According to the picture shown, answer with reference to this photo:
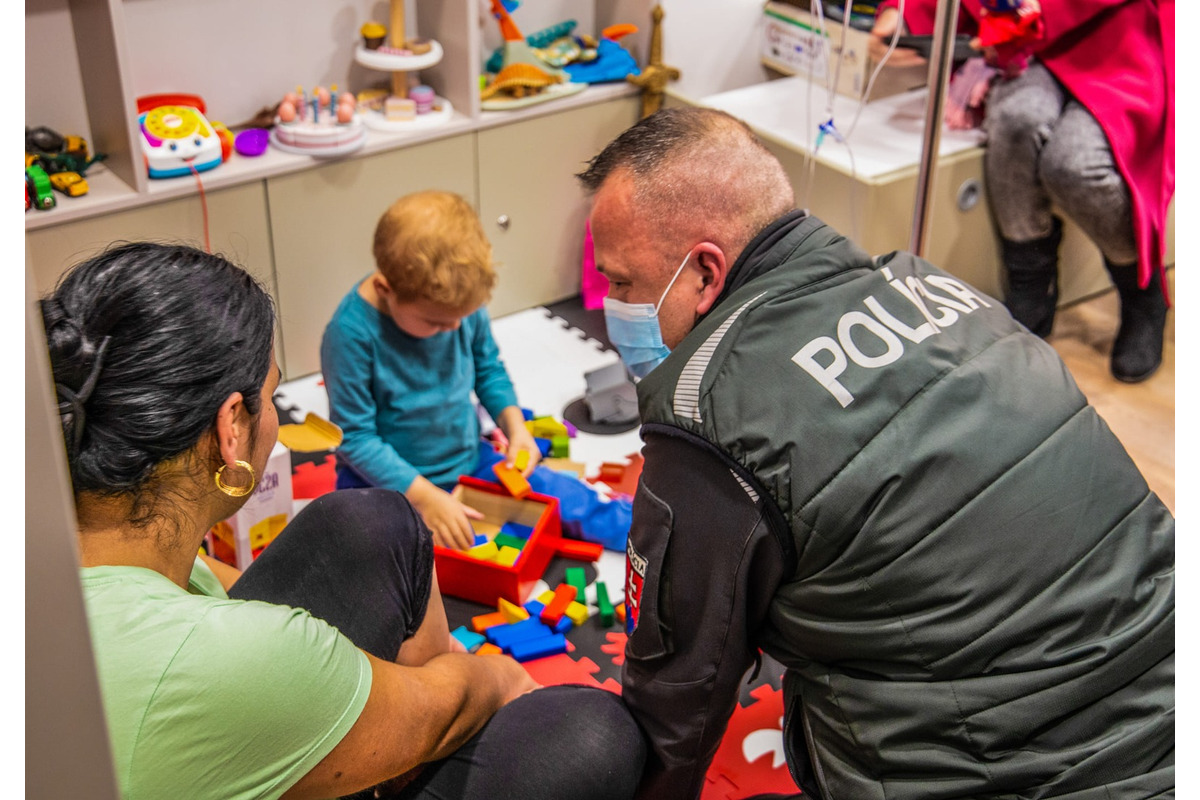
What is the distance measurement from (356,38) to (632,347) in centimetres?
148

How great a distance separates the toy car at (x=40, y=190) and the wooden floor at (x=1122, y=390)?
2.16 meters

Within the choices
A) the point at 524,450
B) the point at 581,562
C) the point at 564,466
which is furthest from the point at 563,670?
the point at 564,466

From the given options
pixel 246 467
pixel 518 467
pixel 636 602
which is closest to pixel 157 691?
pixel 246 467

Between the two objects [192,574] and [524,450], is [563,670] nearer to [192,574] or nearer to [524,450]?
[524,450]

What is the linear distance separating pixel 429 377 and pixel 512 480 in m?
0.23

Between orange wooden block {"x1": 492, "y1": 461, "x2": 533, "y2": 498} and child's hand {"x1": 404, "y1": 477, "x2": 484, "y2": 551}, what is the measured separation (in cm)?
9

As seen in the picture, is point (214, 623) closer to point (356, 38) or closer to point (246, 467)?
point (246, 467)

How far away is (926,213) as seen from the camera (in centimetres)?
215

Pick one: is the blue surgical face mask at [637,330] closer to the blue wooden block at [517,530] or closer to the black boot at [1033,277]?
the blue wooden block at [517,530]

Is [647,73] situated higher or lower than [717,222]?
lower

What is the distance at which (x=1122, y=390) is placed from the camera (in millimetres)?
2646

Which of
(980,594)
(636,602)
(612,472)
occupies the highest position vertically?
(980,594)

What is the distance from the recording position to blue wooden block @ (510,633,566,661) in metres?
1.81

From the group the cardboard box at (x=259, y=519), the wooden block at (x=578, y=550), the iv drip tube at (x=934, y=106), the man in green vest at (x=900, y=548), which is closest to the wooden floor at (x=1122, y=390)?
the iv drip tube at (x=934, y=106)
